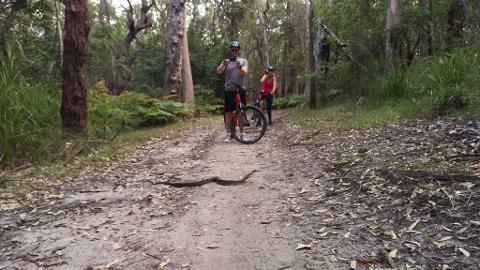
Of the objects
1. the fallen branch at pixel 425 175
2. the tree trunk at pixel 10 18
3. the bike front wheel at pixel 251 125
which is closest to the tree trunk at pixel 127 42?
the tree trunk at pixel 10 18

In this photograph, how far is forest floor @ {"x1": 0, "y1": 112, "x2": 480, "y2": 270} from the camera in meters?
2.96

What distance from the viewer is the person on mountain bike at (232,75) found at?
7527 mm

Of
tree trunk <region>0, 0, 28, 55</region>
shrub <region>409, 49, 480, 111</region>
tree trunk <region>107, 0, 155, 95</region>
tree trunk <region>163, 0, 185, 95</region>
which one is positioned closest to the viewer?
shrub <region>409, 49, 480, 111</region>

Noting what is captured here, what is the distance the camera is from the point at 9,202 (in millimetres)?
4469

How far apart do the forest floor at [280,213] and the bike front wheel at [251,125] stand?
1847 millimetres

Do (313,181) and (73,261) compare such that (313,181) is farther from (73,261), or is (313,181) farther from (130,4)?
(130,4)

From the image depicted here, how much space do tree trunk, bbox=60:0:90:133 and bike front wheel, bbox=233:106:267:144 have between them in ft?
9.22

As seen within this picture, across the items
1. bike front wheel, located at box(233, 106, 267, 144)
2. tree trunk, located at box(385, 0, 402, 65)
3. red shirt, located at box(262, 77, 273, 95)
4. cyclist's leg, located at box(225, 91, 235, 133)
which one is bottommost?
bike front wheel, located at box(233, 106, 267, 144)

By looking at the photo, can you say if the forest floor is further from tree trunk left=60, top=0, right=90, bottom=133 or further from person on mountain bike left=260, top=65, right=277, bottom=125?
person on mountain bike left=260, top=65, right=277, bottom=125

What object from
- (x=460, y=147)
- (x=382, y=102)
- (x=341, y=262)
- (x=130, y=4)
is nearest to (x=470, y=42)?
(x=382, y=102)

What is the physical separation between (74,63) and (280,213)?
4.53 meters

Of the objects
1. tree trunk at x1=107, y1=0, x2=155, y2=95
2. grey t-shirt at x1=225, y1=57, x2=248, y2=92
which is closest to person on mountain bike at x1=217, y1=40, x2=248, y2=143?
grey t-shirt at x1=225, y1=57, x2=248, y2=92

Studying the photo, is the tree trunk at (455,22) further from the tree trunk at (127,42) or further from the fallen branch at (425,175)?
the tree trunk at (127,42)

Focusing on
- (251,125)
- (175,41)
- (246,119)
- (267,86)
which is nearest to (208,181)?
(246,119)
